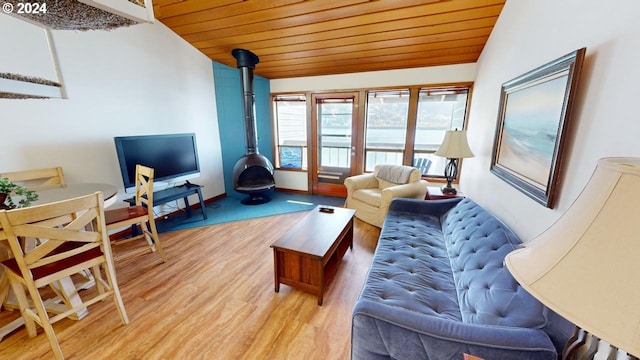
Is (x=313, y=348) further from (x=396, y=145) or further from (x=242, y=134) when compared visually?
(x=242, y=134)

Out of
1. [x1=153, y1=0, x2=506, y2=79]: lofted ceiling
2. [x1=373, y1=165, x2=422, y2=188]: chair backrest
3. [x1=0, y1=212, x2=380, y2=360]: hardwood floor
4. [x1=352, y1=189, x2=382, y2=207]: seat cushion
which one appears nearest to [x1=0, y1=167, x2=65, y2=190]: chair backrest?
[x1=0, y1=212, x2=380, y2=360]: hardwood floor

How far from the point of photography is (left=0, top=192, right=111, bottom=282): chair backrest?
1227 millimetres

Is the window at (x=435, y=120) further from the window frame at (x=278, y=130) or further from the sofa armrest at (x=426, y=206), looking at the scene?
the window frame at (x=278, y=130)

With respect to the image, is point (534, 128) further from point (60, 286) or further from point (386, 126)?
point (60, 286)

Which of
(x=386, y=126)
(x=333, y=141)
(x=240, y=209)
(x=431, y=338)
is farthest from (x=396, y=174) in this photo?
(x=431, y=338)

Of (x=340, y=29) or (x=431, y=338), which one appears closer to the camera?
(x=431, y=338)

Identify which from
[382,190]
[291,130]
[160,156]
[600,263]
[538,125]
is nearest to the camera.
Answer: [600,263]

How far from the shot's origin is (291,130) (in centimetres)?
473

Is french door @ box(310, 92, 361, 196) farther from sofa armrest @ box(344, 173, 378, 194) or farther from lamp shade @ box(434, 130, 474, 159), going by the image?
lamp shade @ box(434, 130, 474, 159)

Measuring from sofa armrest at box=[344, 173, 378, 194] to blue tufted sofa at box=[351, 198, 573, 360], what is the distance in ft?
4.14

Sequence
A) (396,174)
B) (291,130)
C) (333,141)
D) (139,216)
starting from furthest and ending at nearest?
1. (291,130)
2. (333,141)
3. (396,174)
4. (139,216)

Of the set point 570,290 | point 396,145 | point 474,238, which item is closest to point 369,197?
point 396,145

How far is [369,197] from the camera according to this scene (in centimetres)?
323

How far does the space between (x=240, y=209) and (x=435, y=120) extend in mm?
3402
